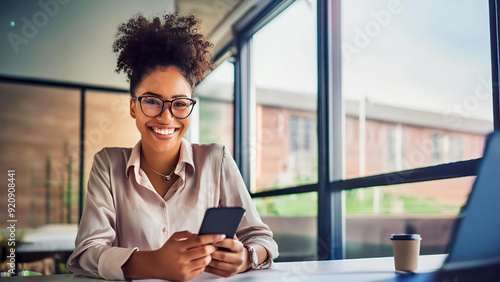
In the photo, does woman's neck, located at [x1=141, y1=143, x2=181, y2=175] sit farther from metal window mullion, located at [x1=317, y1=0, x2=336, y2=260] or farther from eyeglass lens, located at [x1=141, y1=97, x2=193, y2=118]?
metal window mullion, located at [x1=317, y1=0, x2=336, y2=260]

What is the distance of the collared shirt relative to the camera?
1.29 metres

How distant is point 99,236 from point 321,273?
2.06 feet

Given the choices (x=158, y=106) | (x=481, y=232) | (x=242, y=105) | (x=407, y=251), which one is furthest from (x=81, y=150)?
(x=481, y=232)

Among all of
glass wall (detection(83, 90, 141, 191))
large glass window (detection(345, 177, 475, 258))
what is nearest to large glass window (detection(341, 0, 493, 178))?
glass wall (detection(83, 90, 141, 191))

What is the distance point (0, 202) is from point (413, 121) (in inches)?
465

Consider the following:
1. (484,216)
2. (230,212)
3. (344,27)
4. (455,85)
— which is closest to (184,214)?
(230,212)

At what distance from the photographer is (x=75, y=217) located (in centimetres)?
419

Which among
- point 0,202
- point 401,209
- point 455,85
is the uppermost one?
point 455,85

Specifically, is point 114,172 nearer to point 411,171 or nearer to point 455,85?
point 411,171

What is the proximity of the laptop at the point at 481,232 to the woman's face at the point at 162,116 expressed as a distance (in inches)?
33.9

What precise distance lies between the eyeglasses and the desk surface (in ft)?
1.70

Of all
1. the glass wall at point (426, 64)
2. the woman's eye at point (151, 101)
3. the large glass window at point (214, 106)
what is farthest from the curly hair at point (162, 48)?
the large glass window at point (214, 106)

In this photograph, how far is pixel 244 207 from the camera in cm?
148

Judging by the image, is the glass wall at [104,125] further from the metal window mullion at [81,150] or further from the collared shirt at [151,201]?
the collared shirt at [151,201]
